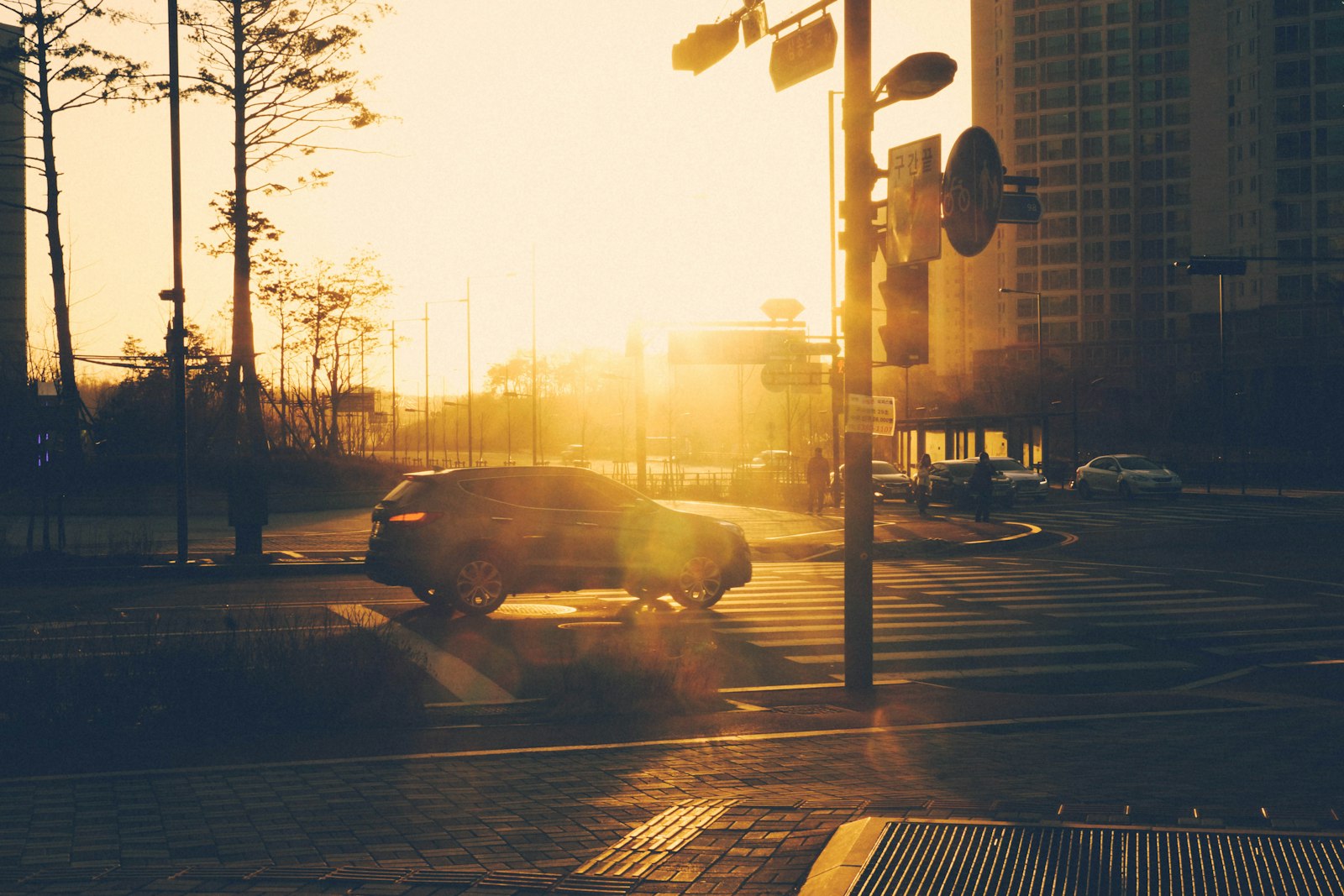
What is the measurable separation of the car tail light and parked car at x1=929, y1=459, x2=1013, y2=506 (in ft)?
103

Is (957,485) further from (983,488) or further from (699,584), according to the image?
(699,584)

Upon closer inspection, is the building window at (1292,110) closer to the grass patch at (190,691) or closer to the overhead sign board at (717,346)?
the overhead sign board at (717,346)

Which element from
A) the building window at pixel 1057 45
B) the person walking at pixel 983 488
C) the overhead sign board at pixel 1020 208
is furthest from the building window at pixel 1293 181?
the overhead sign board at pixel 1020 208

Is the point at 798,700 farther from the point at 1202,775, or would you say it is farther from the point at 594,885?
the point at 594,885

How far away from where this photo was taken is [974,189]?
33.0 ft

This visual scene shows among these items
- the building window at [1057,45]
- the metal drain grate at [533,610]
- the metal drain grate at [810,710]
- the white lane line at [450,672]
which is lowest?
the metal drain grate at [533,610]

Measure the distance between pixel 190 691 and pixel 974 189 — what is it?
6803 millimetres

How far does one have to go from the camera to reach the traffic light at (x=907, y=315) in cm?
1055

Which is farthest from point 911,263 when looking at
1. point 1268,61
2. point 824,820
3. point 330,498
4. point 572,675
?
point 1268,61

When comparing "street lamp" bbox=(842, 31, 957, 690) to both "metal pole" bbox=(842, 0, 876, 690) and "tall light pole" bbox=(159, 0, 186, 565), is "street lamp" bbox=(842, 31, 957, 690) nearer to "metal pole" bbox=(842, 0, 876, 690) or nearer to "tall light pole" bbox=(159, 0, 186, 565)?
"metal pole" bbox=(842, 0, 876, 690)

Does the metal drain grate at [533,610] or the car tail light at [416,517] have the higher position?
the car tail light at [416,517]

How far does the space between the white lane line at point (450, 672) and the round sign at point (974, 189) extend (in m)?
4.99

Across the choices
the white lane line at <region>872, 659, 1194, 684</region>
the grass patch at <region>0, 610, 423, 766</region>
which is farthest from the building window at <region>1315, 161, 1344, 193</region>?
the grass patch at <region>0, 610, 423, 766</region>

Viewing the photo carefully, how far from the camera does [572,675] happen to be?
10.0 meters
